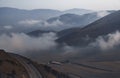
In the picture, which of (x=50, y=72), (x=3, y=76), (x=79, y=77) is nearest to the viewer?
(x=3, y=76)

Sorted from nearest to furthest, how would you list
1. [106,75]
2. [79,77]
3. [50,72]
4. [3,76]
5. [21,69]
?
[3,76], [21,69], [50,72], [79,77], [106,75]

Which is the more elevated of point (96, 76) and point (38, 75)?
point (96, 76)

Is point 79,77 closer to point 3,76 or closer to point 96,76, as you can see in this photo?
point 96,76

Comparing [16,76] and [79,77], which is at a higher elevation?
[79,77]

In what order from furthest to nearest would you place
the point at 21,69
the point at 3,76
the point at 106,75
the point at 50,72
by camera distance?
the point at 106,75
the point at 50,72
the point at 21,69
the point at 3,76


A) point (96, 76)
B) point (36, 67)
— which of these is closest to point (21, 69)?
point (36, 67)

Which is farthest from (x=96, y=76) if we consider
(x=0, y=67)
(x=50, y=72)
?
(x=0, y=67)

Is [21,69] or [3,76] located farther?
[21,69]

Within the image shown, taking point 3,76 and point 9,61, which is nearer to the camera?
point 3,76

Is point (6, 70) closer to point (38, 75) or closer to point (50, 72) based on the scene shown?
point (38, 75)
